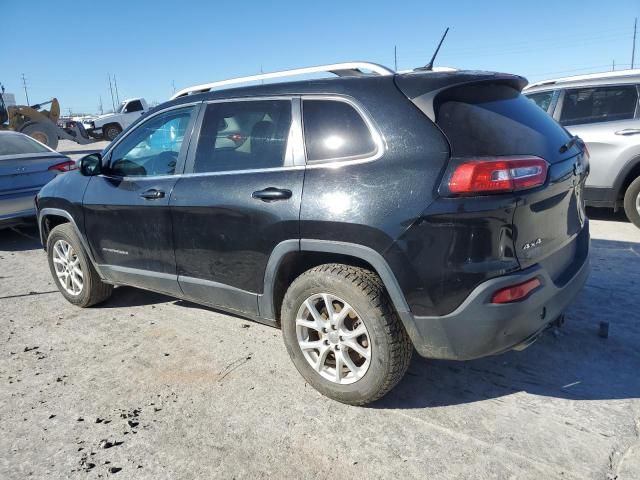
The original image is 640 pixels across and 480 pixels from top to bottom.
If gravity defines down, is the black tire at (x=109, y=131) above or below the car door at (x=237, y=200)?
above

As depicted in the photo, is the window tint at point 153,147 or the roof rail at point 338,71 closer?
the roof rail at point 338,71

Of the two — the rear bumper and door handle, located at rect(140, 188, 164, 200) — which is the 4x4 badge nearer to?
the rear bumper

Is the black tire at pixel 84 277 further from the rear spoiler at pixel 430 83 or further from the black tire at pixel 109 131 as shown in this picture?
the black tire at pixel 109 131

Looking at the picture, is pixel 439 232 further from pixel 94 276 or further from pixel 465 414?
pixel 94 276

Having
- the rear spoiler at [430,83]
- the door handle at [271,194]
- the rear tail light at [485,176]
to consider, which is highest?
the rear spoiler at [430,83]

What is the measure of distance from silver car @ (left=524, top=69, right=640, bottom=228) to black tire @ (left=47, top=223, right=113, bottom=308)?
570 centimetres

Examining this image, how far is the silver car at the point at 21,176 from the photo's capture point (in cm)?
671

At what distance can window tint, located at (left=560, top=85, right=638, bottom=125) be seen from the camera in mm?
5945

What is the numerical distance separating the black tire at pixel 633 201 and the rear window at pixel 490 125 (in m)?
3.85

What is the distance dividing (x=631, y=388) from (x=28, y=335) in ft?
14.2

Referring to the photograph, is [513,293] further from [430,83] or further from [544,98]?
[544,98]

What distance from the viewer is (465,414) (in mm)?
2662

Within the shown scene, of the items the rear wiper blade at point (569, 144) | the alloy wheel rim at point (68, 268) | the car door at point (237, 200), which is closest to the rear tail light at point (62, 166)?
the alloy wheel rim at point (68, 268)

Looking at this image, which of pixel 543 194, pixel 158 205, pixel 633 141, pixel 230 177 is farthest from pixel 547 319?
pixel 633 141
